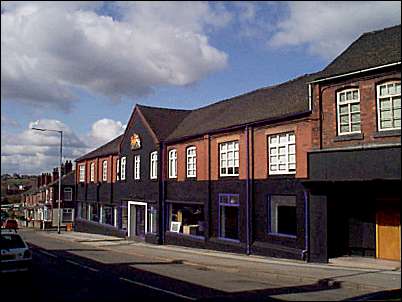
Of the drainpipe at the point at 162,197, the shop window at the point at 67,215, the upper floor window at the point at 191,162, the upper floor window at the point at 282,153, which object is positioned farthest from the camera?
the shop window at the point at 67,215

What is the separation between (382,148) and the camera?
17.2m

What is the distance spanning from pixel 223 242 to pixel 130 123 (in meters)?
15.4

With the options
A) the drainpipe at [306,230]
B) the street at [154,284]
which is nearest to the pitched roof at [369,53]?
the drainpipe at [306,230]

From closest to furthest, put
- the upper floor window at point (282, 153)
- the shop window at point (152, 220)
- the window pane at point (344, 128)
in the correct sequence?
the window pane at point (344, 128) < the upper floor window at point (282, 153) < the shop window at point (152, 220)

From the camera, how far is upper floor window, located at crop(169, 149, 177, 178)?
104ft

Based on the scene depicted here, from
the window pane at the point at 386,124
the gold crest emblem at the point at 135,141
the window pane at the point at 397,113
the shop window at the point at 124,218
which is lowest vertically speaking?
the shop window at the point at 124,218

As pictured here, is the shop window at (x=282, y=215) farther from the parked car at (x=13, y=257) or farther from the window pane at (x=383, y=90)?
the parked car at (x=13, y=257)

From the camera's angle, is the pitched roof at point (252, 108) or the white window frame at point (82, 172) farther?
the white window frame at point (82, 172)

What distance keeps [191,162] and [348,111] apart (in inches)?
491

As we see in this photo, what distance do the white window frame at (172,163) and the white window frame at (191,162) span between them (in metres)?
1.72

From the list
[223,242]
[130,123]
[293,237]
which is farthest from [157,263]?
[130,123]

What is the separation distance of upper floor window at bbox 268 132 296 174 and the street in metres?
4.81

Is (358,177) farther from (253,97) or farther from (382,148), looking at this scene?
(253,97)

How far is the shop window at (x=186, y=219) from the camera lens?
94.5ft
